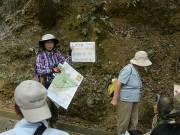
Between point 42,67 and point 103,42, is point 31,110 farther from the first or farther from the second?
point 103,42

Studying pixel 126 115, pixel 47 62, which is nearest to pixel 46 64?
pixel 47 62

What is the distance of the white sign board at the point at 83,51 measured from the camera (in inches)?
197

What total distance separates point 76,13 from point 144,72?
3.01m

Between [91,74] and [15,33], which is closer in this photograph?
[91,74]

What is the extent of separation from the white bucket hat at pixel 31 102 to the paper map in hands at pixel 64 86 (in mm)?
2628

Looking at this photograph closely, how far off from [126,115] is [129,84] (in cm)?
58

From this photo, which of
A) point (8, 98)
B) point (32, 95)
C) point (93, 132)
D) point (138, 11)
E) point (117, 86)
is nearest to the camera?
point (32, 95)

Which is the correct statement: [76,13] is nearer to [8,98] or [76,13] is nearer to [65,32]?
[65,32]

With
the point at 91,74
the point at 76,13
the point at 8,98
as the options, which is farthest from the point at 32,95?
the point at 76,13

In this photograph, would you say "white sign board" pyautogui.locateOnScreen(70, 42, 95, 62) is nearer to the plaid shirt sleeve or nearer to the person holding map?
the person holding map

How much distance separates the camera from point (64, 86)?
4.71 meters

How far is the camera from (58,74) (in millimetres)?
4625

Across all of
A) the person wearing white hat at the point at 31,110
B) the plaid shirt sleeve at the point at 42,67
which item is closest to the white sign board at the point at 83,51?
the plaid shirt sleeve at the point at 42,67

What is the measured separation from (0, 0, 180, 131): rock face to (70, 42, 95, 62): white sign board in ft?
3.75
